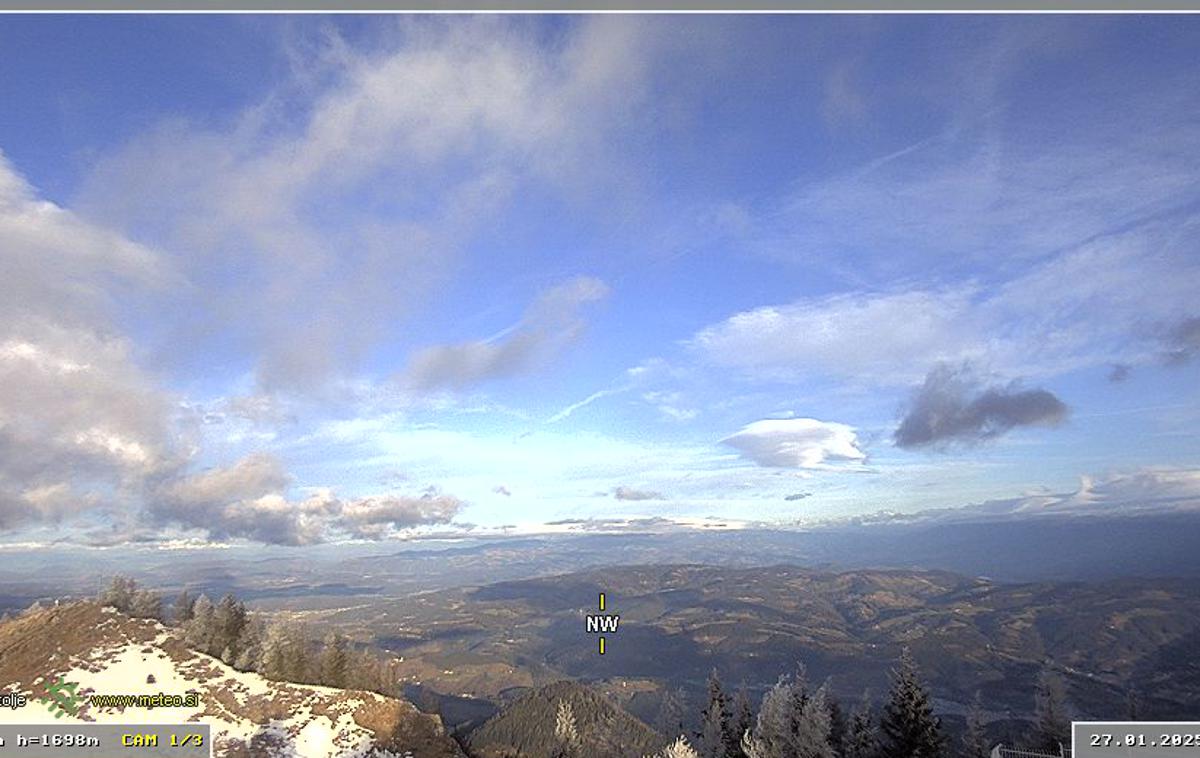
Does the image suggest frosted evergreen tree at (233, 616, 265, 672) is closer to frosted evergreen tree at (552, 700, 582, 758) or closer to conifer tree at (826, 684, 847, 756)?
frosted evergreen tree at (552, 700, 582, 758)

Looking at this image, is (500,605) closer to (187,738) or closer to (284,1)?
(187,738)

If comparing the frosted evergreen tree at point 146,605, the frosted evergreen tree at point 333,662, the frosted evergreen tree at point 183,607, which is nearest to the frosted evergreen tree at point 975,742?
the frosted evergreen tree at point 333,662

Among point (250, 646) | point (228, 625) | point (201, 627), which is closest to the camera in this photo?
point (250, 646)

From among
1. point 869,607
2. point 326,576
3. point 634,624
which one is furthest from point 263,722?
point 869,607

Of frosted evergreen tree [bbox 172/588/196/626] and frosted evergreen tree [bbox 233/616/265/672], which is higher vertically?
frosted evergreen tree [bbox 172/588/196/626]

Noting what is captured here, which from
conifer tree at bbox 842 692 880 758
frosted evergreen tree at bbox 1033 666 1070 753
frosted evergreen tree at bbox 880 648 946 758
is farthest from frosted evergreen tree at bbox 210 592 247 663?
frosted evergreen tree at bbox 1033 666 1070 753

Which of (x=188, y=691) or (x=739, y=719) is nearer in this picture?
(x=188, y=691)

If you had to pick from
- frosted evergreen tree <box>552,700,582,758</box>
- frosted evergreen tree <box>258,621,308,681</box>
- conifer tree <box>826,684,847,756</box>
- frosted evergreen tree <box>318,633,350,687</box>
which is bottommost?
frosted evergreen tree <box>552,700,582,758</box>

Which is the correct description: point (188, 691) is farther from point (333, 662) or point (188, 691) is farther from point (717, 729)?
point (717, 729)

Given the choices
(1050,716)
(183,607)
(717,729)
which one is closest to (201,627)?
(183,607)
